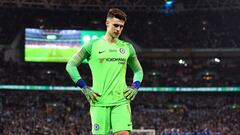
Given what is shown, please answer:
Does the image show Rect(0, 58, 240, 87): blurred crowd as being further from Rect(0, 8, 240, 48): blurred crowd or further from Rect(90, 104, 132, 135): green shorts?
Rect(90, 104, 132, 135): green shorts

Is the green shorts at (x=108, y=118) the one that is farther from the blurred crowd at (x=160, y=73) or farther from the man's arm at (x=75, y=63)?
the blurred crowd at (x=160, y=73)

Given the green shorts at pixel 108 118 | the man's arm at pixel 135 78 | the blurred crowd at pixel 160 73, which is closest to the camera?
the green shorts at pixel 108 118

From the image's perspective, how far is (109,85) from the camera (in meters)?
5.00

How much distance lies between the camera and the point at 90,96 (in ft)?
16.3

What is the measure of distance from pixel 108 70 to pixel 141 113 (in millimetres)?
37905

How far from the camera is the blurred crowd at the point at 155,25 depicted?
4588 centimetres

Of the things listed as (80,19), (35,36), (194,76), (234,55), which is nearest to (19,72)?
(35,36)


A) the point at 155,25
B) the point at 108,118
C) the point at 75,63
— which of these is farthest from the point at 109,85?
the point at 155,25

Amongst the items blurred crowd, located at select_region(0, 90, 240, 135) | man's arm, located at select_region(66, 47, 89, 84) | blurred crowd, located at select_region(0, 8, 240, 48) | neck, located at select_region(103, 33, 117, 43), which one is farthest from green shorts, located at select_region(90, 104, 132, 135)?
blurred crowd, located at select_region(0, 8, 240, 48)

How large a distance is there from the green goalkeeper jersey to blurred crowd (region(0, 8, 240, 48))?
4061cm

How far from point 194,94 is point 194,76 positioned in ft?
6.43

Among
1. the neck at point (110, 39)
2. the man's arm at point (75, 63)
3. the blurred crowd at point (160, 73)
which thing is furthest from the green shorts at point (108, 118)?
the blurred crowd at point (160, 73)

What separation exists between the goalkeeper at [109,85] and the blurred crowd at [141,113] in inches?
1171

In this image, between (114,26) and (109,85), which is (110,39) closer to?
(114,26)
